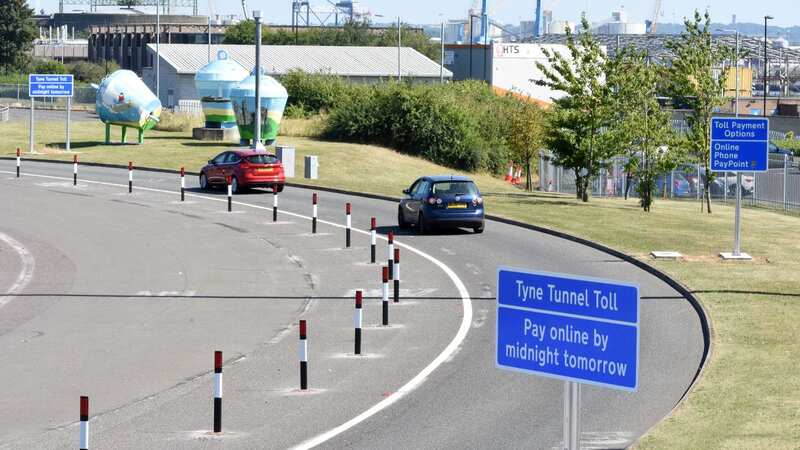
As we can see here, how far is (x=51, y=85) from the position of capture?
5591 centimetres

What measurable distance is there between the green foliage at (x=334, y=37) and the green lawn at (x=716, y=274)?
8895cm

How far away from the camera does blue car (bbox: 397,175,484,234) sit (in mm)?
32344

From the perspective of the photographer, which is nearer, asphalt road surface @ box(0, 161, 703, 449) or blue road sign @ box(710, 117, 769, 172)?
asphalt road surface @ box(0, 161, 703, 449)

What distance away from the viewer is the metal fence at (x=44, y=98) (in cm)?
10912

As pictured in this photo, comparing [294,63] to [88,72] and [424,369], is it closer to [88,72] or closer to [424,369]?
[88,72]

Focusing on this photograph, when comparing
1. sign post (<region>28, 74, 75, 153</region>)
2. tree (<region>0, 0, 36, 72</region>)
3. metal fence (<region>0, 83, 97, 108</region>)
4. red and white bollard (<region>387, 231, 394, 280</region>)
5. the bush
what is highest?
tree (<region>0, 0, 36, 72</region>)

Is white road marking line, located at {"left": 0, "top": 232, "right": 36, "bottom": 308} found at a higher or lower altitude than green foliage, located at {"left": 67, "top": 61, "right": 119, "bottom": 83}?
lower

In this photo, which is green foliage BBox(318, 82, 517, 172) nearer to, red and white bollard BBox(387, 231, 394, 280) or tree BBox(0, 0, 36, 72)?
red and white bollard BBox(387, 231, 394, 280)

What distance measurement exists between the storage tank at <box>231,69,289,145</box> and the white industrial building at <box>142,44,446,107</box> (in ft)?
146

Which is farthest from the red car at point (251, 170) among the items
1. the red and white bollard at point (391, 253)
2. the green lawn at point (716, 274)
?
the red and white bollard at point (391, 253)

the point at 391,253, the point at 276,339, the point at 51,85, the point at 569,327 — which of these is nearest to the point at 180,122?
the point at 51,85

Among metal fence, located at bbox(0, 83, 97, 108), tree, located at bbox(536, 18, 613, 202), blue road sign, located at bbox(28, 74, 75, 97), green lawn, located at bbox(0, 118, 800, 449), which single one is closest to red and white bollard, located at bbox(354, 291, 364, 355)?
green lawn, located at bbox(0, 118, 800, 449)

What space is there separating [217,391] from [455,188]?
64.5 feet

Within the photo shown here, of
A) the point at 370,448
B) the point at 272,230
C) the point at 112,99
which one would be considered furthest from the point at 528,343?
the point at 112,99
